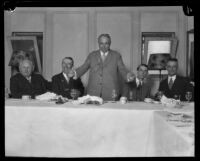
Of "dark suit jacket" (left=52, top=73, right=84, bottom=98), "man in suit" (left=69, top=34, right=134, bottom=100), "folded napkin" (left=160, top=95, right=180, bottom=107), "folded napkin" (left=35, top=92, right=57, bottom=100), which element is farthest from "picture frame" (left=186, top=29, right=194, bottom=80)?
"folded napkin" (left=35, top=92, right=57, bottom=100)

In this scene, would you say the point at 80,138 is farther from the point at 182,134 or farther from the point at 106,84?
the point at 182,134

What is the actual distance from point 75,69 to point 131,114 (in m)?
0.39

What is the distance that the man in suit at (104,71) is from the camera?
5.20 feet

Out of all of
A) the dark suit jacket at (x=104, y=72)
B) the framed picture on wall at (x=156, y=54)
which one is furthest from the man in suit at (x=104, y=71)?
the framed picture on wall at (x=156, y=54)

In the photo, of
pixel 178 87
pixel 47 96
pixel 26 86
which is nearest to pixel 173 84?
pixel 178 87

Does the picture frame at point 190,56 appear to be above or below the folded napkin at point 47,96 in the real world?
above

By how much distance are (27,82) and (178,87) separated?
0.80 m

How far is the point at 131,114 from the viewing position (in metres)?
1.45

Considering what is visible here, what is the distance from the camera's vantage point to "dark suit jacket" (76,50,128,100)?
1.58m

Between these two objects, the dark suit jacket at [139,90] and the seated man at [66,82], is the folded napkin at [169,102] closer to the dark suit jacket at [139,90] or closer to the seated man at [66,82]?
the dark suit jacket at [139,90]

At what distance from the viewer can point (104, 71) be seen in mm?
1609

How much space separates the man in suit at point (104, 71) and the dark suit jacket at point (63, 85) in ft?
0.13

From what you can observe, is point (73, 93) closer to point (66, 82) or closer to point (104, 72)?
point (66, 82)
